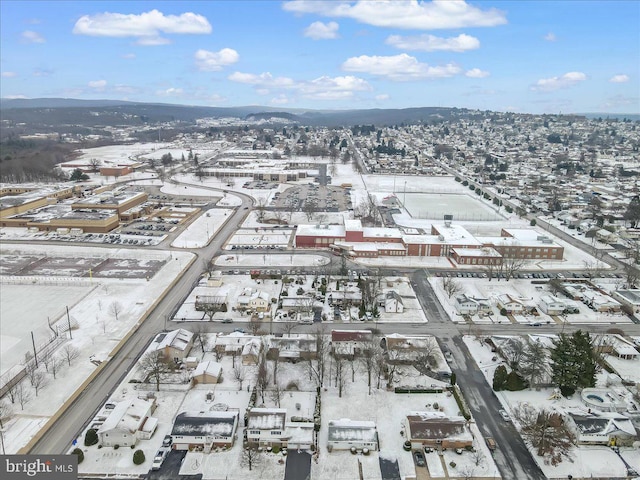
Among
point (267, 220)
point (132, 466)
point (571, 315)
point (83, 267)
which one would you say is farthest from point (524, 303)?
point (83, 267)

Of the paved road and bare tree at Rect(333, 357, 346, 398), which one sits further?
bare tree at Rect(333, 357, 346, 398)

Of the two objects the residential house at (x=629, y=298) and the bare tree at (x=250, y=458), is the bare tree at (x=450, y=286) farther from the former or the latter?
the bare tree at (x=250, y=458)

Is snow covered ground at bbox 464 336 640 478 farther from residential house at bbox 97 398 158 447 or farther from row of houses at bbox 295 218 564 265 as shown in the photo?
row of houses at bbox 295 218 564 265

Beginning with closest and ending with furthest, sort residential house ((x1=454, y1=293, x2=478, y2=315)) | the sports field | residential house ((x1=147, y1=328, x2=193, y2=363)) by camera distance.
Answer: residential house ((x1=147, y1=328, x2=193, y2=363))
residential house ((x1=454, y1=293, x2=478, y2=315))
the sports field

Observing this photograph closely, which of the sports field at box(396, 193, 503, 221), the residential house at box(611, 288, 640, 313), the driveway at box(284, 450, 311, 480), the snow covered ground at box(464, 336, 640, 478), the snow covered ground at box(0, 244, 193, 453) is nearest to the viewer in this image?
the driveway at box(284, 450, 311, 480)

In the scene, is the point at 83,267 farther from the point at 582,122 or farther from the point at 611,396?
the point at 582,122

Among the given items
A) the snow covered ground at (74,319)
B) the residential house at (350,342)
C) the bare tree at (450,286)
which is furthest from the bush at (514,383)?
the snow covered ground at (74,319)

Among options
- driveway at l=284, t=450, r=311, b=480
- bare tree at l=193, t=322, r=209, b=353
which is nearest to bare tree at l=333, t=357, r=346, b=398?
driveway at l=284, t=450, r=311, b=480
